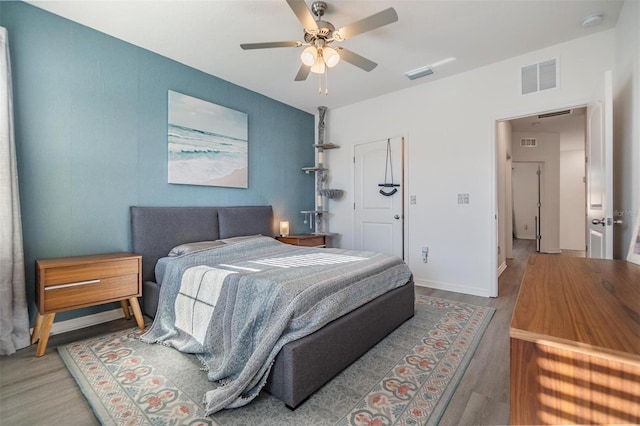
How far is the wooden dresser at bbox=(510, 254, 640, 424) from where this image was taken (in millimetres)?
602

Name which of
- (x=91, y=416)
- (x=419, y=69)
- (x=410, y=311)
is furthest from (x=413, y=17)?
(x=91, y=416)

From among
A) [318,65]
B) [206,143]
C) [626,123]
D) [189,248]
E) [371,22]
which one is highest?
[371,22]

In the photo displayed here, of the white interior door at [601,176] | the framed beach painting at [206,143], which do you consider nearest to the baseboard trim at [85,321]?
the framed beach painting at [206,143]

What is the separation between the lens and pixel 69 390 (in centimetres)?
175

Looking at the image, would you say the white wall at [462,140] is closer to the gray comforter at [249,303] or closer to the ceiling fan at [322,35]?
the gray comforter at [249,303]

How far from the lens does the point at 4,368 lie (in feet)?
6.43

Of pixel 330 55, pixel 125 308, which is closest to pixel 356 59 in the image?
pixel 330 55

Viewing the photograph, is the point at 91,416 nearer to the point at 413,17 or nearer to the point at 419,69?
the point at 413,17

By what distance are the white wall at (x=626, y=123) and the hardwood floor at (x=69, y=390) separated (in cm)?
135

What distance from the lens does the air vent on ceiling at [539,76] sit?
3029 millimetres

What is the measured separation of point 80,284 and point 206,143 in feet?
6.35

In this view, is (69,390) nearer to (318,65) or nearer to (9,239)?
(9,239)

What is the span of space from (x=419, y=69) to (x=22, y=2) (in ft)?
12.5

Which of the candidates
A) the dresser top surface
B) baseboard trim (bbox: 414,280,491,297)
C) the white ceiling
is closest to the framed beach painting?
the white ceiling
